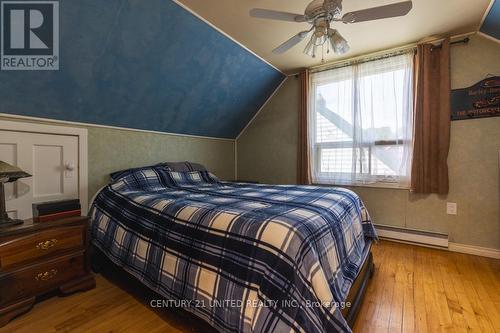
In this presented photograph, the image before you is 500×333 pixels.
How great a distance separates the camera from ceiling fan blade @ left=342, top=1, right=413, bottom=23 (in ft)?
4.42

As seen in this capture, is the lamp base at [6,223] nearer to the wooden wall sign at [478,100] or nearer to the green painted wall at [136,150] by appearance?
the green painted wall at [136,150]

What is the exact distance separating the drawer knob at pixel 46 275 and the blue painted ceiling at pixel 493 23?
3848 mm

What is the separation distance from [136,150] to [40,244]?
137 centimetres

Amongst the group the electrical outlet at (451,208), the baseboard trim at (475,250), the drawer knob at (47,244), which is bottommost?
the baseboard trim at (475,250)

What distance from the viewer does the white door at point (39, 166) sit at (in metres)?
1.80

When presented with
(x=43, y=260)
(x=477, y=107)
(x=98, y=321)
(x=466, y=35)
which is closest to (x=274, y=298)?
(x=98, y=321)

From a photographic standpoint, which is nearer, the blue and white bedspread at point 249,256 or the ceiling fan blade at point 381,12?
the blue and white bedspread at point 249,256

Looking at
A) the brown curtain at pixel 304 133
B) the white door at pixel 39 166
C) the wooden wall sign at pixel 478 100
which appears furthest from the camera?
the brown curtain at pixel 304 133

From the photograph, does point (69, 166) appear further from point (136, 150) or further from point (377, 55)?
point (377, 55)

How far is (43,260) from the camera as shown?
150 cm

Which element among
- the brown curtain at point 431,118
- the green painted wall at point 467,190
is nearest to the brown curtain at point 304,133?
the green painted wall at point 467,190

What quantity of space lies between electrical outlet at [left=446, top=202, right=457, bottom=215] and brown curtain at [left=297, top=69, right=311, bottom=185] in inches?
59.4

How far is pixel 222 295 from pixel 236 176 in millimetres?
A: 3112

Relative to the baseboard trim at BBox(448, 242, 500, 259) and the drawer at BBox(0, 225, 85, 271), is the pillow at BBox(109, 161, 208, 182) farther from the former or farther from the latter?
the baseboard trim at BBox(448, 242, 500, 259)
